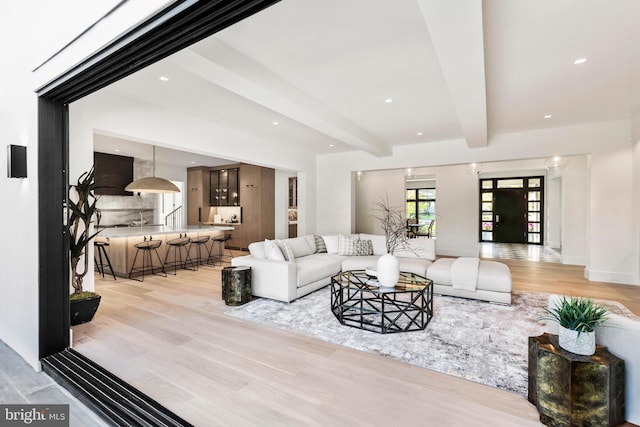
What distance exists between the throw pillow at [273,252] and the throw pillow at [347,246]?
5.32ft

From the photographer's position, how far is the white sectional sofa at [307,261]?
13.8 feet

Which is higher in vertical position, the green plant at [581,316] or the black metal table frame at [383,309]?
the green plant at [581,316]

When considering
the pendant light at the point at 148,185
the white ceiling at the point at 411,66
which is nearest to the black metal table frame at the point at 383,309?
the white ceiling at the point at 411,66

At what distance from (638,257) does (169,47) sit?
721 cm

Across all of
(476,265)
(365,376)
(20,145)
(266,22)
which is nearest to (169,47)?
(266,22)

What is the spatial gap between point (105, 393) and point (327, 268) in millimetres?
3459

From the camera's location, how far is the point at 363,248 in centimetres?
579

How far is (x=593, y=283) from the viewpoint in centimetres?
538

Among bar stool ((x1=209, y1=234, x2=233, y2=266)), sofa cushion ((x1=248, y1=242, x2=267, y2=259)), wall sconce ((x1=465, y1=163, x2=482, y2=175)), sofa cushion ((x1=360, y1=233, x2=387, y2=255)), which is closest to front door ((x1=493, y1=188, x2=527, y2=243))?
wall sconce ((x1=465, y1=163, x2=482, y2=175))

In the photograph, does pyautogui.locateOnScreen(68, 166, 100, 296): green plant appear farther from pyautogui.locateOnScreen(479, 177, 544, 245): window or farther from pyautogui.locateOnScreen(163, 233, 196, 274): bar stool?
pyautogui.locateOnScreen(479, 177, 544, 245): window

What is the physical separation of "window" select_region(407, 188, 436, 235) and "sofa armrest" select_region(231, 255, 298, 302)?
8.82m

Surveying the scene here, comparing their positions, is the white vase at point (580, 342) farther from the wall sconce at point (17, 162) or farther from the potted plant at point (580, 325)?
the wall sconce at point (17, 162)

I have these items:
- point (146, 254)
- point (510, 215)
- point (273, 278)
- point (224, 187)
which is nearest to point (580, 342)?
point (273, 278)

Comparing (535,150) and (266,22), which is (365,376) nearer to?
(266,22)
